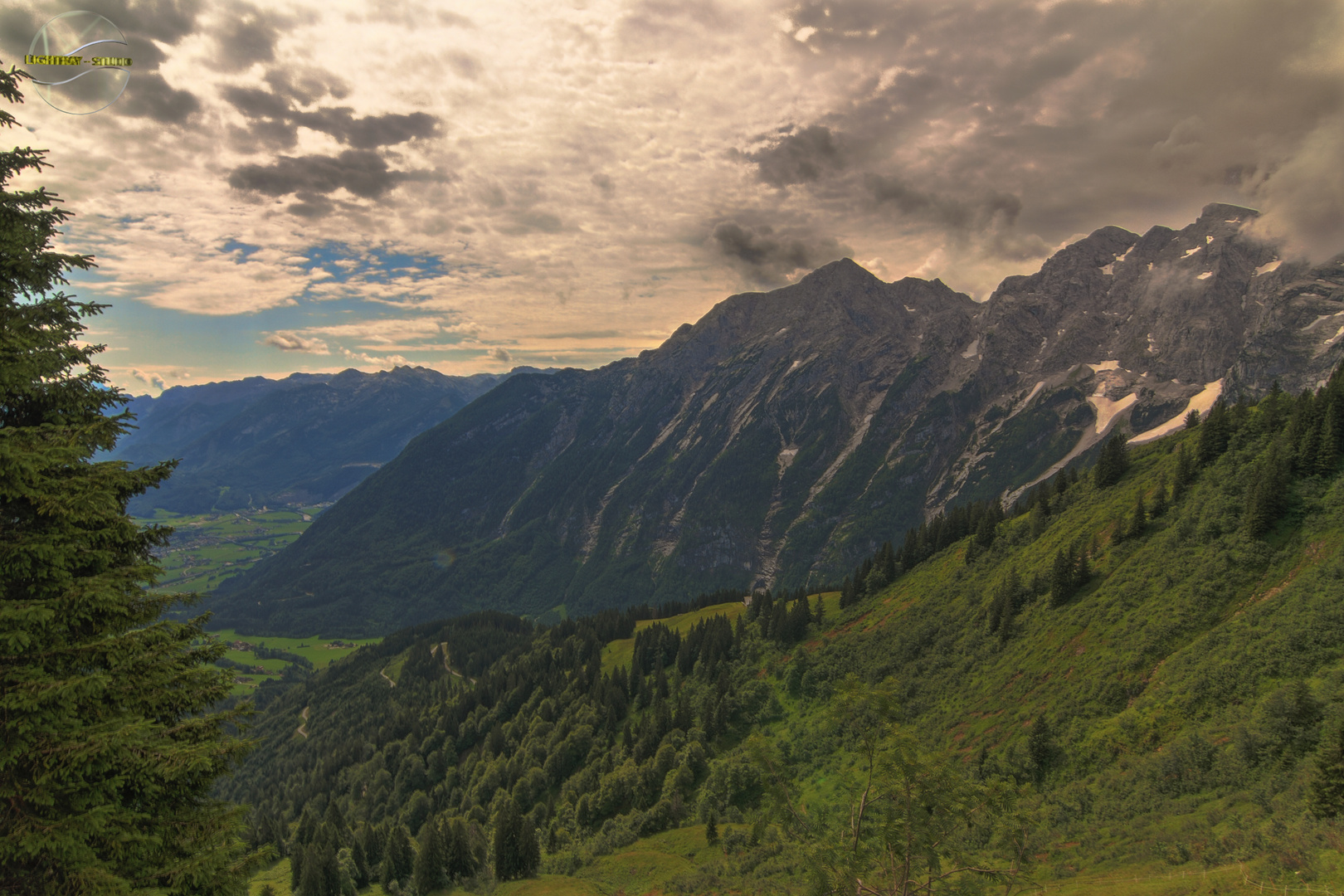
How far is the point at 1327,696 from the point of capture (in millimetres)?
37250

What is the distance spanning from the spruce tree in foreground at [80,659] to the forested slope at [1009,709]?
2.54 m

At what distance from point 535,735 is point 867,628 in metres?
73.1

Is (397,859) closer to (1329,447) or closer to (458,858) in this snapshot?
(458,858)

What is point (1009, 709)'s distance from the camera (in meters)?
63.7

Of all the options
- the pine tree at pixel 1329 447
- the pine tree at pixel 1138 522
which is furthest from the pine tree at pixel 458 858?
the pine tree at pixel 1329 447

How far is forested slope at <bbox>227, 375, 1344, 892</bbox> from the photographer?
117ft

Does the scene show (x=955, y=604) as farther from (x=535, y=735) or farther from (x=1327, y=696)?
(x=535, y=735)

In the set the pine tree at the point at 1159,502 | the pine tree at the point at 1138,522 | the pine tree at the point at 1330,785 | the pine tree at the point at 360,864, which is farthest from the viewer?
the pine tree at the point at 360,864

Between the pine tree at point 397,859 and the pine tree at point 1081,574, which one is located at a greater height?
the pine tree at point 1081,574

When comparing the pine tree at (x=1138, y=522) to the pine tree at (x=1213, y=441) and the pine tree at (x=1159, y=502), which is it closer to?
the pine tree at (x=1159, y=502)

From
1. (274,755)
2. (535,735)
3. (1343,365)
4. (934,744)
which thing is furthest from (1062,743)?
(274,755)

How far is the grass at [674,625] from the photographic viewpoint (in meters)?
141

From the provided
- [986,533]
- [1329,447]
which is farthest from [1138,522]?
[986,533]

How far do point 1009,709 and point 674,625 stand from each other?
101217 millimetres
